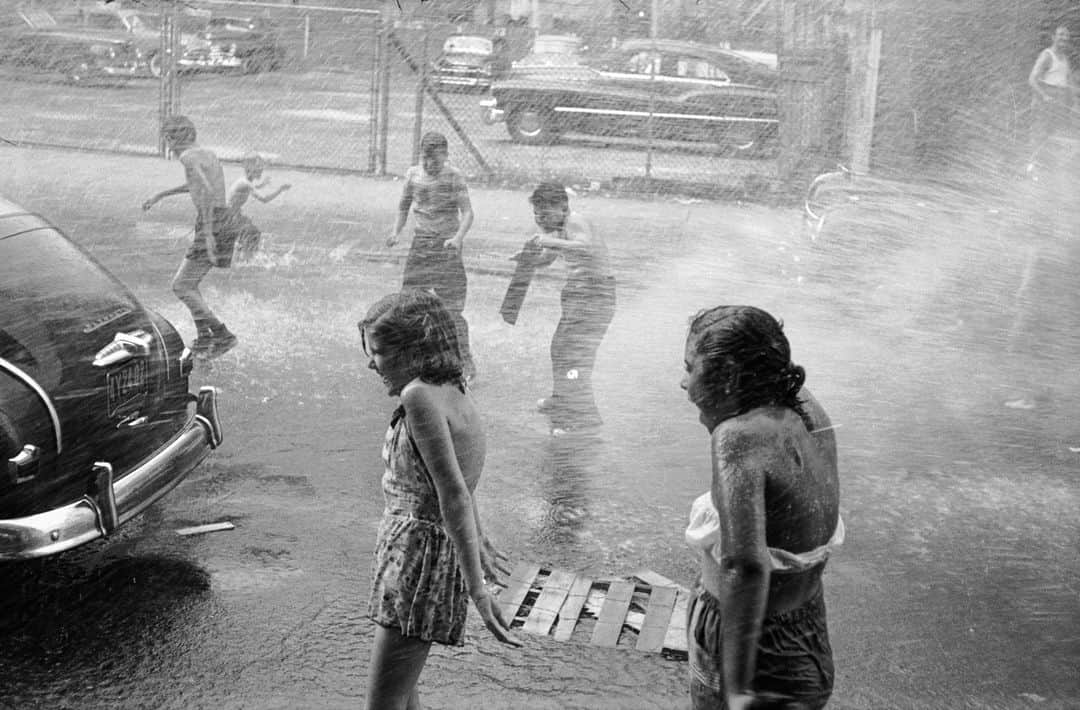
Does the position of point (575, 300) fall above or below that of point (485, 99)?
below

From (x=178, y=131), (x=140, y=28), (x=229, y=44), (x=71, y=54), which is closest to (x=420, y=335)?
(x=178, y=131)

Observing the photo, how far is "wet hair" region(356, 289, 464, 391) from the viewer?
3.14 metres

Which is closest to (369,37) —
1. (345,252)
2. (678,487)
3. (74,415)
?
(345,252)

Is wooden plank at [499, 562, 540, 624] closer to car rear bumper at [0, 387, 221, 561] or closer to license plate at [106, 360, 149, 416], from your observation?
car rear bumper at [0, 387, 221, 561]

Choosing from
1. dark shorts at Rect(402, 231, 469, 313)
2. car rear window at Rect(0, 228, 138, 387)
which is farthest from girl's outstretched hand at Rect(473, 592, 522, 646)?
dark shorts at Rect(402, 231, 469, 313)

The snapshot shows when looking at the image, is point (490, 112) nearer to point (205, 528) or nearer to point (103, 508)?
point (205, 528)

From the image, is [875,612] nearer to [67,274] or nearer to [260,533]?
[260,533]

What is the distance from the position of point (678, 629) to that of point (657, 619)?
9 cm

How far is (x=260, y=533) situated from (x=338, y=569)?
21.4 inches

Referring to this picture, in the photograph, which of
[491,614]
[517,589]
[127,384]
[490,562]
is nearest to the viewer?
[491,614]

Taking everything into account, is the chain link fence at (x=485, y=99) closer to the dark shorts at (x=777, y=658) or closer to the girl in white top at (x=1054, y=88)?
the girl in white top at (x=1054, y=88)

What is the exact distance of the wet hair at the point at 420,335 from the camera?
3.14 meters

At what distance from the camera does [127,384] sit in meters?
4.98

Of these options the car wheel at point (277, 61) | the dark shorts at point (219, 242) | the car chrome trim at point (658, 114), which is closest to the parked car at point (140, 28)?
the car wheel at point (277, 61)
